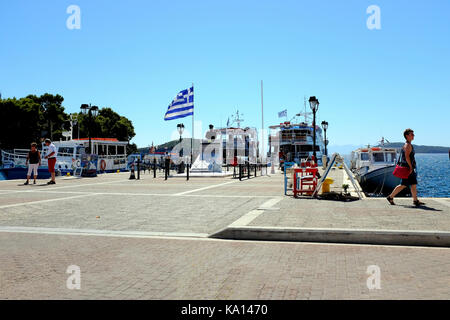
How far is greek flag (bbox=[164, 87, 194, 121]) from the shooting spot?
27.4 m

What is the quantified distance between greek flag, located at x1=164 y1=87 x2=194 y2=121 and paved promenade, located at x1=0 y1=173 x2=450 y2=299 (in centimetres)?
1905

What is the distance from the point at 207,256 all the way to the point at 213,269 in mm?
661

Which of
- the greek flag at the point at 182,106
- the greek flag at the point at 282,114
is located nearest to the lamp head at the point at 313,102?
the greek flag at the point at 182,106

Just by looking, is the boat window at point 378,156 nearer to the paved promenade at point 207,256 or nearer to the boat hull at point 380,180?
the boat hull at point 380,180

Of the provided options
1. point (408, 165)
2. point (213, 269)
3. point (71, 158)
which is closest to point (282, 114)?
point (71, 158)

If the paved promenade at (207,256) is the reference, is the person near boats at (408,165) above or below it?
above

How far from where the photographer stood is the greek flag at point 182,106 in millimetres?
27422

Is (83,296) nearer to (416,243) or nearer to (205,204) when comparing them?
(416,243)

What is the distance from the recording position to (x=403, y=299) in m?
3.48

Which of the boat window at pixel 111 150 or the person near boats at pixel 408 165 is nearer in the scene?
the person near boats at pixel 408 165

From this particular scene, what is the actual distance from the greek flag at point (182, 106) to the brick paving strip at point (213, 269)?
2194 cm

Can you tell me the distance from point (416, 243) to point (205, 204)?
5714 mm

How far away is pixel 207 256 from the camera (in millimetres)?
5109
